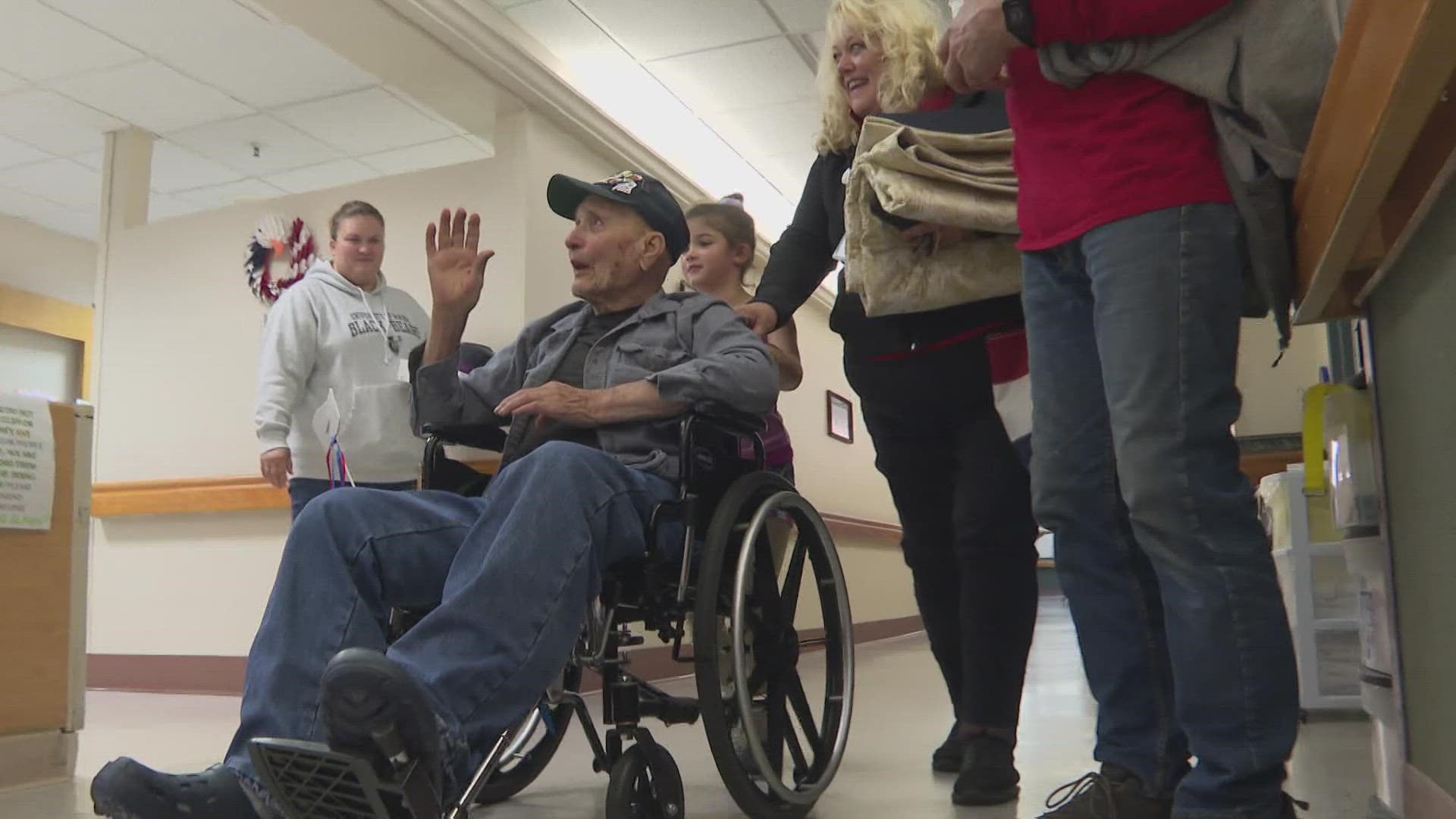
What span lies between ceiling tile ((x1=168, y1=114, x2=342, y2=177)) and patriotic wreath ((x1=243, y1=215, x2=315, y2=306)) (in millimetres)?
581

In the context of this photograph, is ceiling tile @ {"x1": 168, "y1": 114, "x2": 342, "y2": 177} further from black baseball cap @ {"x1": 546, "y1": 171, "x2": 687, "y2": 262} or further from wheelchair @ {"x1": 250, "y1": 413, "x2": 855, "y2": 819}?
wheelchair @ {"x1": 250, "y1": 413, "x2": 855, "y2": 819}

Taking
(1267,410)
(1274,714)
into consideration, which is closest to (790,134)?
(1267,410)

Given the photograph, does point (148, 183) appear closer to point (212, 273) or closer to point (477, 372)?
point (212, 273)

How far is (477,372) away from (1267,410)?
322 cm

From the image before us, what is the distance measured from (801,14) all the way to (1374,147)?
3382 millimetres

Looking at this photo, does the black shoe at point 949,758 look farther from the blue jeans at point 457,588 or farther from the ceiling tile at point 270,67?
the ceiling tile at point 270,67

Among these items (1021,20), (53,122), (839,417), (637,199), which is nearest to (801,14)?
(637,199)

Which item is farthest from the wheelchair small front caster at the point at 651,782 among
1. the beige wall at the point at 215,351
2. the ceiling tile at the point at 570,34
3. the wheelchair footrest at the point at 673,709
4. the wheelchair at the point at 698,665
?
the ceiling tile at the point at 570,34

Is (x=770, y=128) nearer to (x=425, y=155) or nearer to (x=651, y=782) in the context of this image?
(x=425, y=155)

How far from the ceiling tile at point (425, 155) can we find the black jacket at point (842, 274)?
314cm

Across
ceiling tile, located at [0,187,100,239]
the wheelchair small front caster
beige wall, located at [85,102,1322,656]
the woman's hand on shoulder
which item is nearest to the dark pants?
the wheelchair small front caster

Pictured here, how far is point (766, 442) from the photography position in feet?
6.63

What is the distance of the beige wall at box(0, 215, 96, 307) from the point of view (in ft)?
20.1

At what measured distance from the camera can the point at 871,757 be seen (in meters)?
2.19
